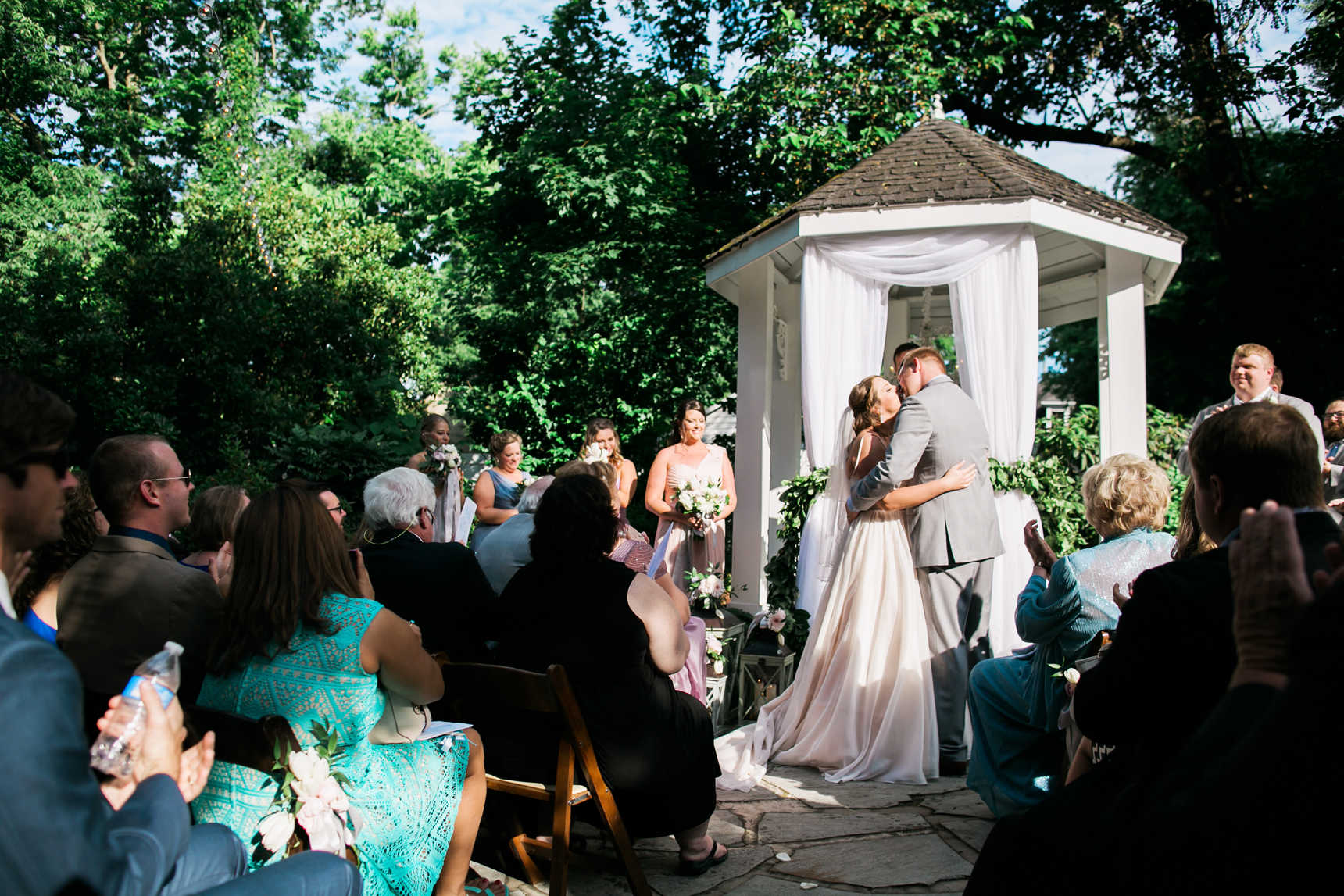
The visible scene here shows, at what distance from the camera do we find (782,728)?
16.6 feet

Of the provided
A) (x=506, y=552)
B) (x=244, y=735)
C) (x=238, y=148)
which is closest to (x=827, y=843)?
(x=506, y=552)

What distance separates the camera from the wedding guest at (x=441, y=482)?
755 cm

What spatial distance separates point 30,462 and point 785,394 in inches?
319

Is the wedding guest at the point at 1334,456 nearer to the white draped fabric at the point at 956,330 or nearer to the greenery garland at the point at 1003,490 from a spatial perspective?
the greenery garland at the point at 1003,490

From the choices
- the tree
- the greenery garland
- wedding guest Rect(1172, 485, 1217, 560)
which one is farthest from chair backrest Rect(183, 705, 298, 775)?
Result: the tree

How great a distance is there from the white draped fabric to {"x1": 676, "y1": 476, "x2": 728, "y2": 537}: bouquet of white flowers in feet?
2.22

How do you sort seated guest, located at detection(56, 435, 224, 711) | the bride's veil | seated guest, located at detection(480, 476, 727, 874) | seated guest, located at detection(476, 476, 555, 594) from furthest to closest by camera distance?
1. the bride's veil
2. seated guest, located at detection(476, 476, 555, 594)
3. seated guest, located at detection(480, 476, 727, 874)
4. seated guest, located at detection(56, 435, 224, 711)

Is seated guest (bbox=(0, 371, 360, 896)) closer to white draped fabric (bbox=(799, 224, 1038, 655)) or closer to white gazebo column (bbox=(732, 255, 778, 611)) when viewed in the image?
white draped fabric (bbox=(799, 224, 1038, 655))

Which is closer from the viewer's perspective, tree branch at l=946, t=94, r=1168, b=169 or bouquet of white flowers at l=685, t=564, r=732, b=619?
bouquet of white flowers at l=685, t=564, r=732, b=619

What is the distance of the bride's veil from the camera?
5.37m

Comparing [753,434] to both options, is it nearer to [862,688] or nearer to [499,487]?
[499,487]

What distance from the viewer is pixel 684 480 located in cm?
674

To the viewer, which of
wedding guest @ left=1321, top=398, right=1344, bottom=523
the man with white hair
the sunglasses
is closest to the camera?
the sunglasses

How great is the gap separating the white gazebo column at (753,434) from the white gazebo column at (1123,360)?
112 inches
